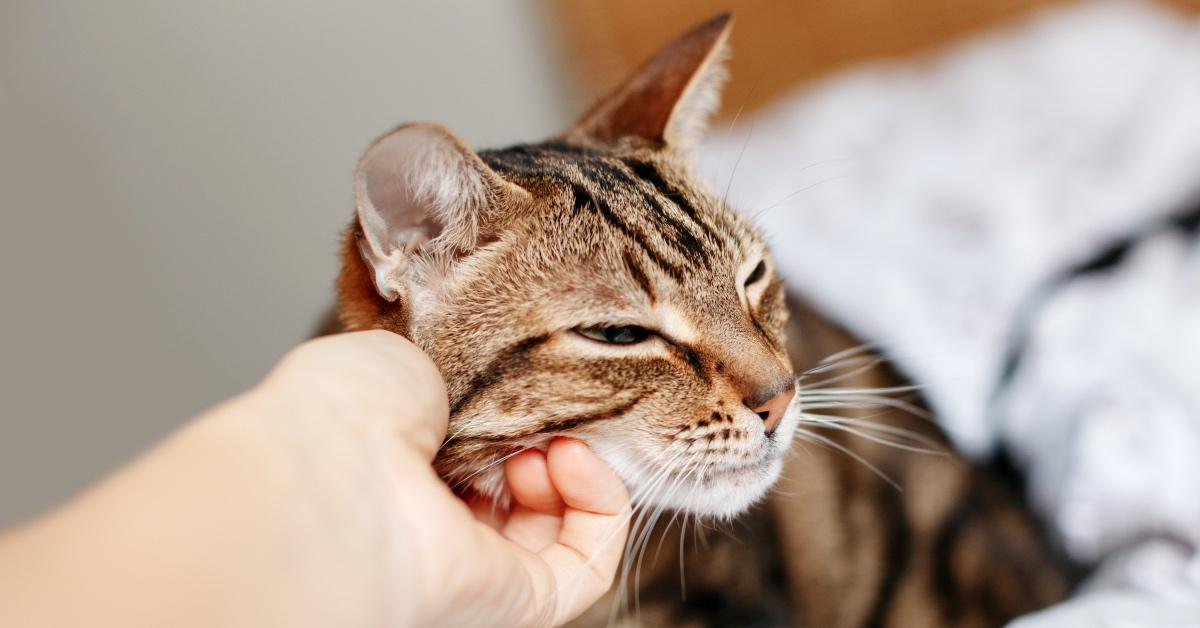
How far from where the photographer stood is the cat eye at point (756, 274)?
1.08 meters

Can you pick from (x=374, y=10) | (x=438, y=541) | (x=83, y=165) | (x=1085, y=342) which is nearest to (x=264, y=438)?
(x=438, y=541)

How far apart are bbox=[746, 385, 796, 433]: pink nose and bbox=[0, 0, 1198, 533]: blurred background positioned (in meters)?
1.03

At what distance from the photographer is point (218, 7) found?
2193mm

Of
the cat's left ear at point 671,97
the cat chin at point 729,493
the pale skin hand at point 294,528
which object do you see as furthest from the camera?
the cat's left ear at point 671,97

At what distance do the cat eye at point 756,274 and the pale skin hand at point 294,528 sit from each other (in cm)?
45

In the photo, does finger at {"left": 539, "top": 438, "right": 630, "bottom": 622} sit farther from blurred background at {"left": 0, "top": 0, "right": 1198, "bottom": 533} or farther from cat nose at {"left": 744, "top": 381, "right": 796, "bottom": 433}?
blurred background at {"left": 0, "top": 0, "right": 1198, "bottom": 533}

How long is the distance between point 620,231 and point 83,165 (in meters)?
1.77

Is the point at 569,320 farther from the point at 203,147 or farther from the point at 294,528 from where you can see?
the point at 203,147

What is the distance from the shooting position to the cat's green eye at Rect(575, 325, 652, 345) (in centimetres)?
92

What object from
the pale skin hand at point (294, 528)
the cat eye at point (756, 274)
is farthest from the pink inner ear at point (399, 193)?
the cat eye at point (756, 274)

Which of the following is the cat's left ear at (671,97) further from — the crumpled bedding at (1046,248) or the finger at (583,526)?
the finger at (583,526)

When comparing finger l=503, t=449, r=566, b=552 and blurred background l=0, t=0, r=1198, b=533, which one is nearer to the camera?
finger l=503, t=449, r=566, b=552

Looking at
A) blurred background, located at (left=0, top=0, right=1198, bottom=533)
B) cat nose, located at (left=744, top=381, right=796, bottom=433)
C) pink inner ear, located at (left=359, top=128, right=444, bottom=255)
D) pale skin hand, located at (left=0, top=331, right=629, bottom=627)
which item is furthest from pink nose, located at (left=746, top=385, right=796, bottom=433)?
blurred background, located at (left=0, top=0, right=1198, bottom=533)

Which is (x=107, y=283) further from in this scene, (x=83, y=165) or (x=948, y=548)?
(x=948, y=548)
